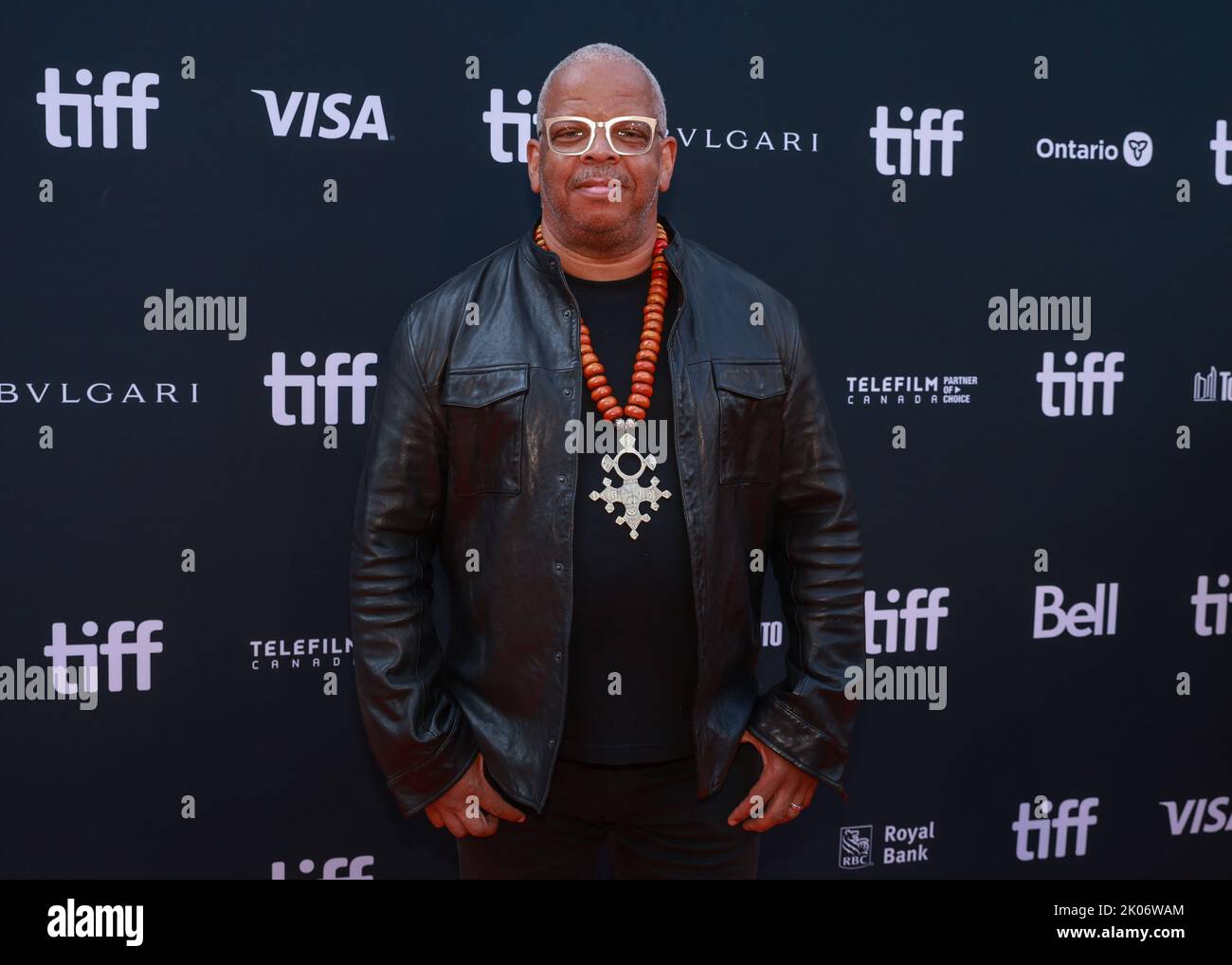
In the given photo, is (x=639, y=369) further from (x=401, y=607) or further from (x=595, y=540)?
(x=401, y=607)

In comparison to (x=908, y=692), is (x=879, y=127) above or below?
above

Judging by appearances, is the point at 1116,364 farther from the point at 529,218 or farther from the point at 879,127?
the point at 529,218

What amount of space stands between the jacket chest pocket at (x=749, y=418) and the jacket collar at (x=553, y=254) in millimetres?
216

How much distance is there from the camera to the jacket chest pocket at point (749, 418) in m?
2.00

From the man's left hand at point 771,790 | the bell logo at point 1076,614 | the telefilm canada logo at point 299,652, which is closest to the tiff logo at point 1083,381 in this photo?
the bell logo at point 1076,614

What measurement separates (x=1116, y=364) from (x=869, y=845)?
4.97 feet

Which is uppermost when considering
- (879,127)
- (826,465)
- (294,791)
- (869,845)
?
(879,127)

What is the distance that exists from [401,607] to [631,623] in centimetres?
41

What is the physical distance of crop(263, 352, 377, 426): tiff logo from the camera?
Result: 8.79 feet

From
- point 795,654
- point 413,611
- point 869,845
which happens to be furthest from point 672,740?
point 869,845

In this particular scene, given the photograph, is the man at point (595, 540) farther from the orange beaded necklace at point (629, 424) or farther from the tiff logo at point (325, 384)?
the tiff logo at point (325, 384)

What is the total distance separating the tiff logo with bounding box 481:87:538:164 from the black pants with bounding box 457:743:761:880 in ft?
4.99

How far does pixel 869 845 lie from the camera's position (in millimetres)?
3119

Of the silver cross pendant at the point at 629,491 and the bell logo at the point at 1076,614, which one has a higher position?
the silver cross pendant at the point at 629,491
